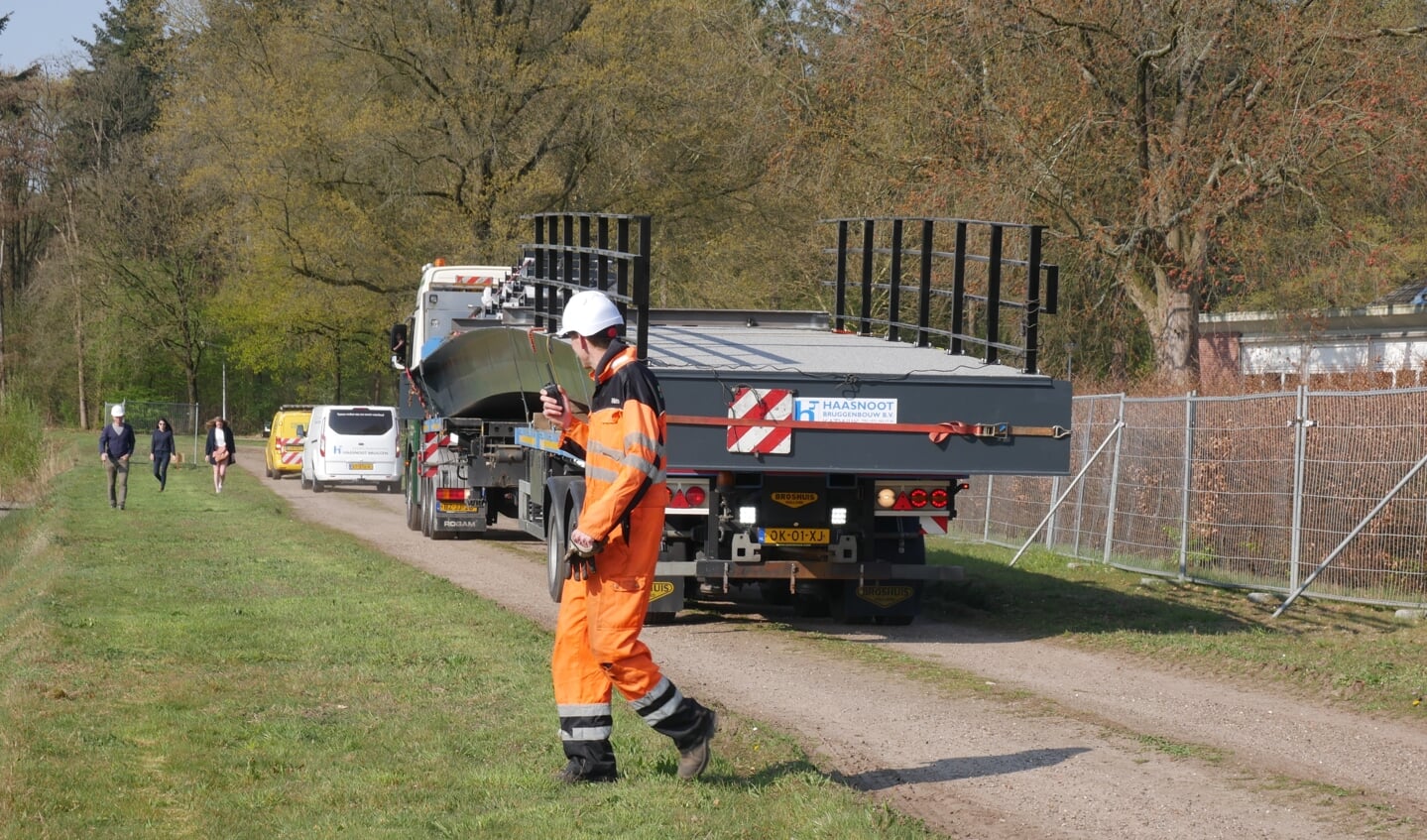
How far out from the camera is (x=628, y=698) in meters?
6.48

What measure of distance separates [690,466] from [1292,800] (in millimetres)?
5267

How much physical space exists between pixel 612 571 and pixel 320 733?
89.5 inches

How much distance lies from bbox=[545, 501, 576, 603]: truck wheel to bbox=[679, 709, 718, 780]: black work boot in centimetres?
597

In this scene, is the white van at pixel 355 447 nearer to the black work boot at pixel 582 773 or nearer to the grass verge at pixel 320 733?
the grass verge at pixel 320 733

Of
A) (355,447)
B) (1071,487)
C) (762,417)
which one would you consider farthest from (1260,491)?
(355,447)

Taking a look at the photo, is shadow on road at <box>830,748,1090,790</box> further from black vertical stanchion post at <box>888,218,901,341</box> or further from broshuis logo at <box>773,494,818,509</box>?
black vertical stanchion post at <box>888,218,901,341</box>

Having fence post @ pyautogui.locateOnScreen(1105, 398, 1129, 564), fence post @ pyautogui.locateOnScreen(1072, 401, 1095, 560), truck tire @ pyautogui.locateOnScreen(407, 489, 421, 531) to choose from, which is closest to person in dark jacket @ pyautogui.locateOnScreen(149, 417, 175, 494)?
truck tire @ pyautogui.locateOnScreen(407, 489, 421, 531)

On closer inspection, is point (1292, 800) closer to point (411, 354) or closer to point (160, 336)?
point (411, 354)

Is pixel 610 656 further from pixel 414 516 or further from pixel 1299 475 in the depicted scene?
pixel 414 516

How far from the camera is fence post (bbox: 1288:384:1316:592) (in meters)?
14.3

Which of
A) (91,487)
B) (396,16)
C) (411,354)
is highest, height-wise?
(396,16)

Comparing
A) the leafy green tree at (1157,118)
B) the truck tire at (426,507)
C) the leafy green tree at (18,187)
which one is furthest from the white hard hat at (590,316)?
the leafy green tree at (18,187)

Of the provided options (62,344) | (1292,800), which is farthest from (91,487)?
(62,344)

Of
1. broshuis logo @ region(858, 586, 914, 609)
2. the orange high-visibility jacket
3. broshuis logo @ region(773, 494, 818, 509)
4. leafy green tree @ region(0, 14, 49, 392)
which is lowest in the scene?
broshuis logo @ region(858, 586, 914, 609)
